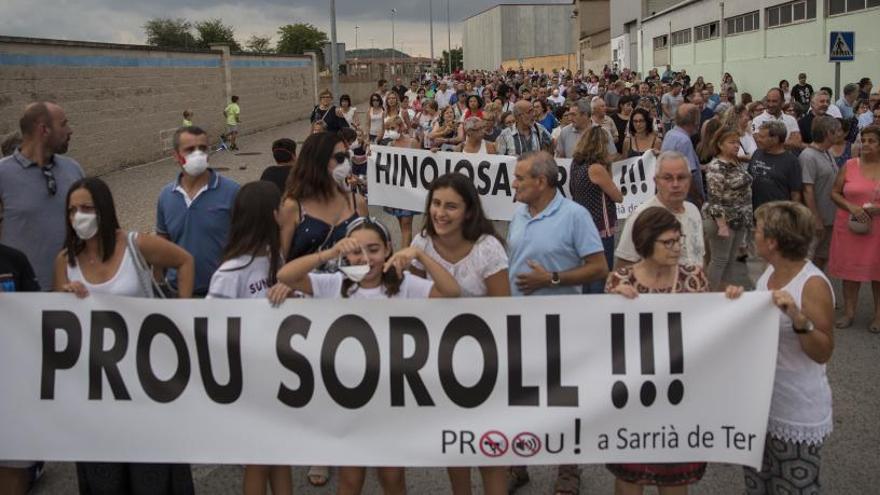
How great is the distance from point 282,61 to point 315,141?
3499cm

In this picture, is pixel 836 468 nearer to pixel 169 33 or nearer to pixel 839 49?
pixel 839 49

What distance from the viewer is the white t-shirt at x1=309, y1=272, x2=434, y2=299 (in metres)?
3.73

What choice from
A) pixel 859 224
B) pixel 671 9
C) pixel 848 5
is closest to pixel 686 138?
pixel 859 224

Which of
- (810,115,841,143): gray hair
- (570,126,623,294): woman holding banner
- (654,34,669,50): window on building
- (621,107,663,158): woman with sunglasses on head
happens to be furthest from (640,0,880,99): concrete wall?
(570,126,623,294): woman holding banner

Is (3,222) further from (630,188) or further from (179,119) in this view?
(179,119)

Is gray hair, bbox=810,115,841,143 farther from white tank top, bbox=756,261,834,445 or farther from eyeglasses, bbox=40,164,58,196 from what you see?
eyeglasses, bbox=40,164,58,196

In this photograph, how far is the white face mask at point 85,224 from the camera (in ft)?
12.5

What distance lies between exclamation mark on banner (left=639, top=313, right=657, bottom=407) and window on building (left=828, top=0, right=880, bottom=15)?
64.6ft

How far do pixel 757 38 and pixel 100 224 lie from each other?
95.0 feet

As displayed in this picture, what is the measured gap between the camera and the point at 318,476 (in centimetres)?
470

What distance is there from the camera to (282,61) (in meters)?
38.3

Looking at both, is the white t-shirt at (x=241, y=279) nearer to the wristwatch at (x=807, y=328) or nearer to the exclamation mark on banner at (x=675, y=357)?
the exclamation mark on banner at (x=675, y=357)

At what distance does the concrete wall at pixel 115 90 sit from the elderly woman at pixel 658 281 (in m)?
14.8

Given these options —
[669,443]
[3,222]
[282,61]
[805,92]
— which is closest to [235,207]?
[3,222]
